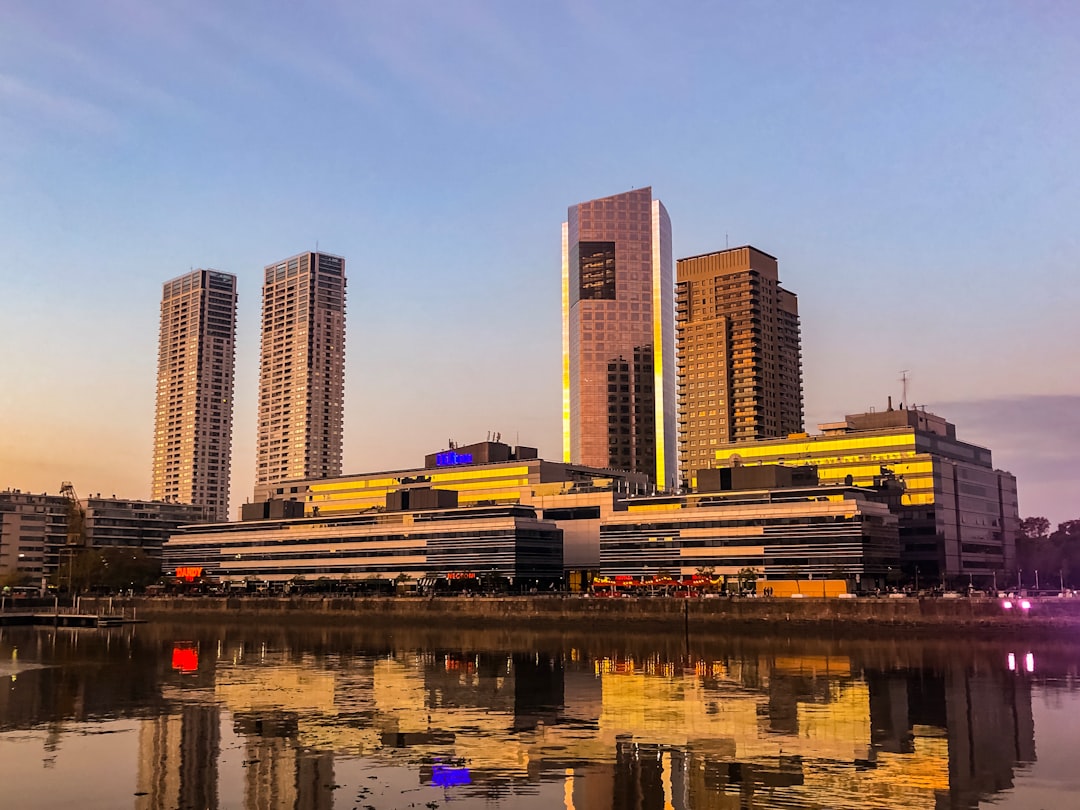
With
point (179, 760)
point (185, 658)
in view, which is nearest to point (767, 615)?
point (185, 658)

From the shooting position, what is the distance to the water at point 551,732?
4541 centimetres

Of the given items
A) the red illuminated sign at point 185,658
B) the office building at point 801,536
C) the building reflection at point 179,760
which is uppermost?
the office building at point 801,536

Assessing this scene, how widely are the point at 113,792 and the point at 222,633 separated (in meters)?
137

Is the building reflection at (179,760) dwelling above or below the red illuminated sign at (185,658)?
above

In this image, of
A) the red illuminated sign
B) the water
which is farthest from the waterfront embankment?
the red illuminated sign

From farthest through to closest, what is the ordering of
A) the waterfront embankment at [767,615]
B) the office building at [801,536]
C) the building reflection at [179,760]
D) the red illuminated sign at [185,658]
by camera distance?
the office building at [801,536], the waterfront embankment at [767,615], the red illuminated sign at [185,658], the building reflection at [179,760]

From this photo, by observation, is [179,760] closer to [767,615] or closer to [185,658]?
[185,658]

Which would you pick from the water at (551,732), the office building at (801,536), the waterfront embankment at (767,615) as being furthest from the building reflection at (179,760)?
the office building at (801,536)

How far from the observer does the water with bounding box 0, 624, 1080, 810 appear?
1788 inches

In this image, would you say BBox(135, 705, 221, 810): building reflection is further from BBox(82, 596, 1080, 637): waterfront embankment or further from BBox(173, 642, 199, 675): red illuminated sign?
BBox(82, 596, 1080, 637): waterfront embankment

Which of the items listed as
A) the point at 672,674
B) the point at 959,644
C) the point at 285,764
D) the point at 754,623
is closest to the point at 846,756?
the point at 285,764

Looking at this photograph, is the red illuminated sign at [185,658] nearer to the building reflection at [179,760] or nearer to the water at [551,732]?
the water at [551,732]

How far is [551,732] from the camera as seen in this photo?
6094 cm

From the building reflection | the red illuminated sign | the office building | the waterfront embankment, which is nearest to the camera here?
the building reflection
